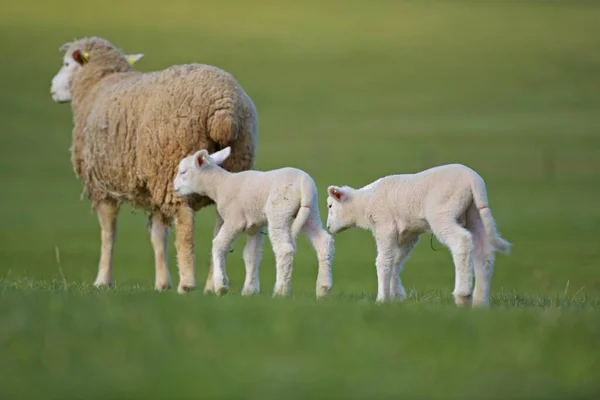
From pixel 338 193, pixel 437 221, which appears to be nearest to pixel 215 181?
pixel 338 193

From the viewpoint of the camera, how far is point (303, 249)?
106 feet

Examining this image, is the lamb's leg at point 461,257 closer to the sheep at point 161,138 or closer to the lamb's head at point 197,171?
the lamb's head at point 197,171

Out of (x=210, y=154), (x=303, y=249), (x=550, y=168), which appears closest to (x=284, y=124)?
(x=550, y=168)

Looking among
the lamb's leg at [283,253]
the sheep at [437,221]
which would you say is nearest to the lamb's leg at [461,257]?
the sheep at [437,221]

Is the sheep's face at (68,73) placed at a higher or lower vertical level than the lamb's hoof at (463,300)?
higher

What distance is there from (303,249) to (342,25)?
3166 cm

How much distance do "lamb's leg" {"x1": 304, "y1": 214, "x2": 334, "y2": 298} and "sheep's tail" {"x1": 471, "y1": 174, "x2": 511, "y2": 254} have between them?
141 centimetres

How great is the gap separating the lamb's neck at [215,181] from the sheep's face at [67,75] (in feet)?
13.1

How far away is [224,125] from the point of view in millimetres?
11672

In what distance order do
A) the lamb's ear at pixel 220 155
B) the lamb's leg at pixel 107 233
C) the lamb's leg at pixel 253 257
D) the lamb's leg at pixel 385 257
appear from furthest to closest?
1. the lamb's leg at pixel 107 233
2. the lamb's ear at pixel 220 155
3. the lamb's leg at pixel 253 257
4. the lamb's leg at pixel 385 257

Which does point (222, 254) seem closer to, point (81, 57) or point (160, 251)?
point (160, 251)

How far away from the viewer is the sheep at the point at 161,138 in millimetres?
11844

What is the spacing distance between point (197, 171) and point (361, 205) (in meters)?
1.76

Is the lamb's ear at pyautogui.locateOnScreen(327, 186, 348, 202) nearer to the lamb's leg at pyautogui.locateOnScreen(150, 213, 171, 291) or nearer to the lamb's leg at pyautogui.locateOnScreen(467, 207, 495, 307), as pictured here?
the lamb's leg at pyautogui.locateOnScreen(467, 207, 495, 307)
